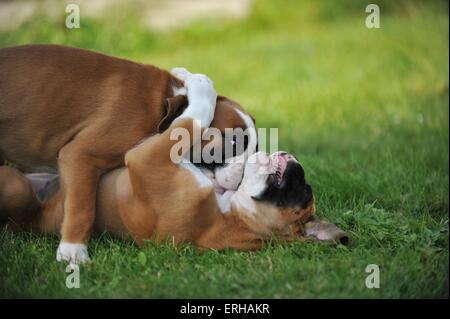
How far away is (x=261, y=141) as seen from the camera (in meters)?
4.44

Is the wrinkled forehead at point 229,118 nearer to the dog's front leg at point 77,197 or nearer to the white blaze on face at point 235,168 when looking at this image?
the white blaze on face at point 235,168

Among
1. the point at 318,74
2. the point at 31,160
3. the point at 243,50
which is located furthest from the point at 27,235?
the point at 243,50

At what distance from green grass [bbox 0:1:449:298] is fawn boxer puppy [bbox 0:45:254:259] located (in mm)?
489

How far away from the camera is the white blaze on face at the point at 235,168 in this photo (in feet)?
13.1

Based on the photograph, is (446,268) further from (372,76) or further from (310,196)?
(372,76)

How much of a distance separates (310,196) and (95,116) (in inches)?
52.6

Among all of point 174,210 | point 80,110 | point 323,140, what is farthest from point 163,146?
point 323,140

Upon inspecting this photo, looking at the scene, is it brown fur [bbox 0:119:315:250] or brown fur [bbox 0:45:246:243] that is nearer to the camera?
brown fur [bbox 0:119:315:250]

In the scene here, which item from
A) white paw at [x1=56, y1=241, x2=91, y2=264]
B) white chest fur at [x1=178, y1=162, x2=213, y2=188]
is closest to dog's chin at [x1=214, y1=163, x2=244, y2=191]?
white chest fur at [x1=178, y1=162, x2=213, y2=188]

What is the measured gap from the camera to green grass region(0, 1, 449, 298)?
3443mm

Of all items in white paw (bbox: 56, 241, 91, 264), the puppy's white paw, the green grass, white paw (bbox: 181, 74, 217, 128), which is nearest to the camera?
the green grass

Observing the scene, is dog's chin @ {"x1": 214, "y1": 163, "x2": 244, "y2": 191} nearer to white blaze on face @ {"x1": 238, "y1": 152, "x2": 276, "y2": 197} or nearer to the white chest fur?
white blaze on face @ {"x1": 238, "y1": 152, "x2": 276, "y2": 197}

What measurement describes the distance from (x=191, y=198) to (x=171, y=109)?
0.56 metres

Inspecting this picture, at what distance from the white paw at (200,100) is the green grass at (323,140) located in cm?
76
